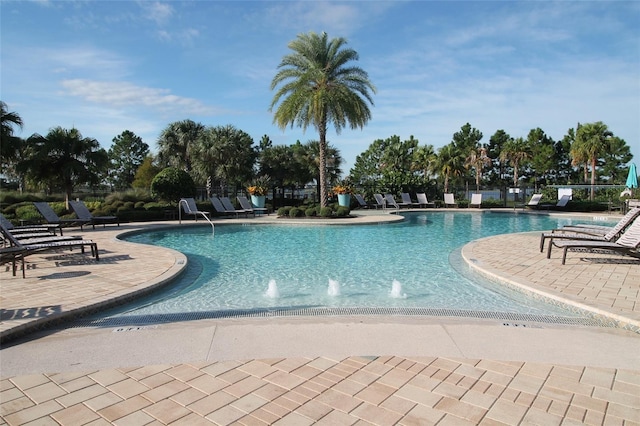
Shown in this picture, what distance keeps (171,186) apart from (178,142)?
15.2 meters

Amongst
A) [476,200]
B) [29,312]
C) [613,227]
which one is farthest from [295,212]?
[29,312]

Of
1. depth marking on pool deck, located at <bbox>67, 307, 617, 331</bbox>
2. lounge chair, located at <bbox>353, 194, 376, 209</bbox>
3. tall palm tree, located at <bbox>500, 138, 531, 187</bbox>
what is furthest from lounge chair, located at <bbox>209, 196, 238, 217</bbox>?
tall palm tree, located at <bbox>500, 138, 531, 187</bbox>

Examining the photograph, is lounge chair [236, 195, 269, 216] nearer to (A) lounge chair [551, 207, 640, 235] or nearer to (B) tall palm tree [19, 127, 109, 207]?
(B) tall palm tree [19, 127, 109, 207]

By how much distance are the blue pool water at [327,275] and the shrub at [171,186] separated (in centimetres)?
581

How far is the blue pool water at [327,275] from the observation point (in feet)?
18.1

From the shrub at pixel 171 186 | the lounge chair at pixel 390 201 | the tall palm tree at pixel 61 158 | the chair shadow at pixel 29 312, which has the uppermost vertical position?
the tall palm tree at pixel 61 158

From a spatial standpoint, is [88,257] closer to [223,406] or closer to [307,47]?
[223,406]

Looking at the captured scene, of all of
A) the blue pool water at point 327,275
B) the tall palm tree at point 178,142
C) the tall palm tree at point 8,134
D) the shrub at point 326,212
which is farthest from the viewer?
the tall palm tree at point 178,142

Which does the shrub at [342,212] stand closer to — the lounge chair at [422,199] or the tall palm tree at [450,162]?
the lounge chair at [422,199]

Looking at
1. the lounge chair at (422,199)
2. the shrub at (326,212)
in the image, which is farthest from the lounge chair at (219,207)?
the lounge chair at (422,199)

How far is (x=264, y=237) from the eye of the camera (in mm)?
12703

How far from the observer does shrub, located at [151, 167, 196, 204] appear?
18672 millimetres

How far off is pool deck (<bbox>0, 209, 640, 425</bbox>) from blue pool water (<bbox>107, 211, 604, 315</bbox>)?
870mm

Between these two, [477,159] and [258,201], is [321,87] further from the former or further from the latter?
[477,159]
